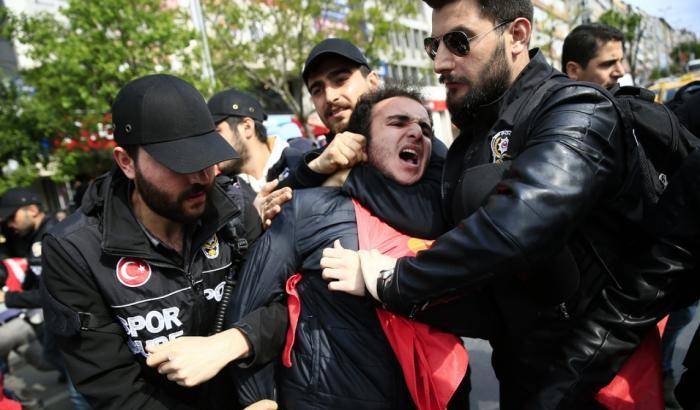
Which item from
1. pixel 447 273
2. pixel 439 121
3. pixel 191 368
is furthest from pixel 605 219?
pixel 439 121

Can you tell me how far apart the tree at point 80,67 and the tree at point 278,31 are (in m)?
4.66

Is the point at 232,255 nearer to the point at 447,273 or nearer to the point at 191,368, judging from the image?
the point at 191,368

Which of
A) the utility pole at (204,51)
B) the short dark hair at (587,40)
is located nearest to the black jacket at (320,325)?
the short dark hair at (587,40)

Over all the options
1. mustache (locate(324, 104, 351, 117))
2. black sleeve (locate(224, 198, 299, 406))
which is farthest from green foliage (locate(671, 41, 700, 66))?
black sleeve (locate(224, 198, 299, 406))

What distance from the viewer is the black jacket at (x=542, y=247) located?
126 cm

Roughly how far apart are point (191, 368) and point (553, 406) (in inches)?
46.8

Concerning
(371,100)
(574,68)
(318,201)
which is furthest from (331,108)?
(574,68)

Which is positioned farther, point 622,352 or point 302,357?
point 302,357

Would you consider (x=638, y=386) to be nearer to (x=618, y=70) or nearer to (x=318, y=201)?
(x=318, y=201)

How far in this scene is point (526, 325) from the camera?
1.55 meters

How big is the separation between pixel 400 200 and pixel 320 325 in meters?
0.55

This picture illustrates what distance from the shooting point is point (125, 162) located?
193 cm

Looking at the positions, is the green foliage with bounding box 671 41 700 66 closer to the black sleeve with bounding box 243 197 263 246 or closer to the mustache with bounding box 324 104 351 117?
the mustache with bounding box 324 104 351 117

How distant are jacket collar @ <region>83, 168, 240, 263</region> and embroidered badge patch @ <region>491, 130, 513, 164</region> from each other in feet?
3.56
